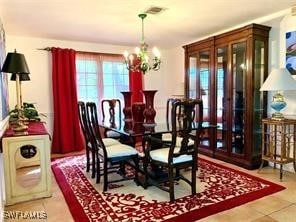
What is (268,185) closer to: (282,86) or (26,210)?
(282,86)

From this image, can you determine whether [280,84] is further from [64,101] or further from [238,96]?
[64,101]

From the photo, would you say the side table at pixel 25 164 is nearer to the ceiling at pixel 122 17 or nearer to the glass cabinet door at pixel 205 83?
the ceiling at pixel 122 17

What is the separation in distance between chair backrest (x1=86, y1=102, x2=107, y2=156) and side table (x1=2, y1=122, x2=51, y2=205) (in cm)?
54

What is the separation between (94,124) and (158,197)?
3.79 ft

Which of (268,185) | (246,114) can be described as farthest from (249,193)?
(246,114)

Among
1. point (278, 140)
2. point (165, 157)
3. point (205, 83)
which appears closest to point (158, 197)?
point (165, 157)

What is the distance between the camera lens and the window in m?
5.15

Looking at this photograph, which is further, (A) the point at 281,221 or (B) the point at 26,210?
(B) the point at 26,210

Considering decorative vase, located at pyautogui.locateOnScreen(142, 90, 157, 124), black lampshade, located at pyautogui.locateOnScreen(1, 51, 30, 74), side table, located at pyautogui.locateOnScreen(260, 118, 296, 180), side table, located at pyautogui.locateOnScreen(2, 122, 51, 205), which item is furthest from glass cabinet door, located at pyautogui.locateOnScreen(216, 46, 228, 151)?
black lampshade, located at pyautogui.locateOnScreen(1, 51, 30, 74)

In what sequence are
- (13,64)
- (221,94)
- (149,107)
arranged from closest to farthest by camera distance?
1. (13,64)
2. (149,107)
3. (221,94)

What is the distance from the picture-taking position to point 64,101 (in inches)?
190

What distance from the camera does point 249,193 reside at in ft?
9.08

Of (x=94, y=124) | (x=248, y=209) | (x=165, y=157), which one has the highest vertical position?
(x=94, y=124)

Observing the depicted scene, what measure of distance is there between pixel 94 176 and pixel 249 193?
202 centimetres
